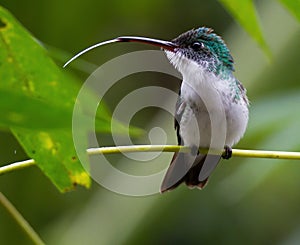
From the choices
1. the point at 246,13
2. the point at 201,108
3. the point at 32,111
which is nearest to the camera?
the point at 32,111

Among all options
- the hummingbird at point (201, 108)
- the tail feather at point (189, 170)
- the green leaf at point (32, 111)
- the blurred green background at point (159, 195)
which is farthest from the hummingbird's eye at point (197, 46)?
the green leaf at point (32, 111)

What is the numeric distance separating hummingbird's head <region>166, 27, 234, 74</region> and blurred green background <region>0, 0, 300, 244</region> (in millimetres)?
594

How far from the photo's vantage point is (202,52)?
2629mm

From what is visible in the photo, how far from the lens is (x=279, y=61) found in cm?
373

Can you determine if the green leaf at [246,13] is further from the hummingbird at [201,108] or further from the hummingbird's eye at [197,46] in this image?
the hummingbird's eye at [197,46]

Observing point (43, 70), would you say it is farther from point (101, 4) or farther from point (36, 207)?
point (101, 4)

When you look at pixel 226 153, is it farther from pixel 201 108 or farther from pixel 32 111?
pixel 32 111

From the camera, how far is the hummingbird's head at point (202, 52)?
8.16 feet

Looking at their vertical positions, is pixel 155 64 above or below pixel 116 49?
above

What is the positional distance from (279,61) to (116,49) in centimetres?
154

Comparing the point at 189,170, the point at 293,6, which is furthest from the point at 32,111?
the point at 189,170

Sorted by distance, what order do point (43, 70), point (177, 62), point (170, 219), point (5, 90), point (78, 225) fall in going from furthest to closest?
point (170, 219) < point (78, 225) < point (177, 62) < point (43, 70) < point (5, 90)

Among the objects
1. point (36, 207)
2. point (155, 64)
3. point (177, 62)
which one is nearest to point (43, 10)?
point (155, 64)

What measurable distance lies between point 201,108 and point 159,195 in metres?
1.20
